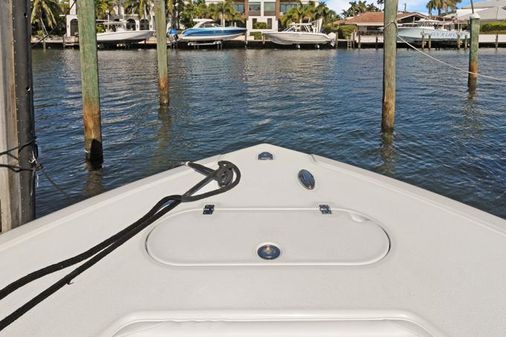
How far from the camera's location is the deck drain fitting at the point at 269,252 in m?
2.19

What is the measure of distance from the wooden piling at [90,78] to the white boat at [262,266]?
5491 millimetres

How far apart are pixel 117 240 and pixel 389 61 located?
934 cm

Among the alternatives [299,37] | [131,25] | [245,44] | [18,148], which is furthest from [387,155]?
[131,25]

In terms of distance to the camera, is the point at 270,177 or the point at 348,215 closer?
the point at 348,215

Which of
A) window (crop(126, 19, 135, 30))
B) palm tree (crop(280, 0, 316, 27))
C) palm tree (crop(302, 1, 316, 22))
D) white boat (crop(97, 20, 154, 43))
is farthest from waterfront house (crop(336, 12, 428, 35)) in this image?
window (crop(126, 19, 135, 30))

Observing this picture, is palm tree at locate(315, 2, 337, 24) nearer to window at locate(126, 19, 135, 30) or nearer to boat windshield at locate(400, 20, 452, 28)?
boat windshield at locate(400, 20, 452, 28)

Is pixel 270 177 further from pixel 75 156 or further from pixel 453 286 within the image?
pixel 75 156

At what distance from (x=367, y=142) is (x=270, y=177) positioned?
7.70 metres

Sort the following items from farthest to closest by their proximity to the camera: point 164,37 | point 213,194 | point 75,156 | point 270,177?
point 164,37 < point 75,156 < point 270,177 < point 213,194

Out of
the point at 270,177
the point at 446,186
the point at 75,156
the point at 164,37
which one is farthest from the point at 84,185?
the point at 164,37

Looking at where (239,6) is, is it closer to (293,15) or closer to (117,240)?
(293,15)

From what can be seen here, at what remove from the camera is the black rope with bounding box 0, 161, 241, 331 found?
1903 mm

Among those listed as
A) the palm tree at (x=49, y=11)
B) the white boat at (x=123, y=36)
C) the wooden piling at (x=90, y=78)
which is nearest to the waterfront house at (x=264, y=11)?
the white boat at (x=123, y=36)

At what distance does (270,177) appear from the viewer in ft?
10.9
